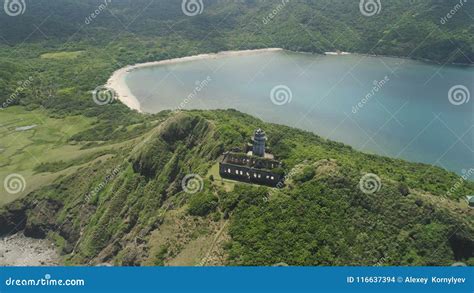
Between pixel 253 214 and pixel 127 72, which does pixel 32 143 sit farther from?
pixel 127 72

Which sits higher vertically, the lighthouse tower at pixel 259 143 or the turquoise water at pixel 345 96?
the turquoise water at pixel 345 96

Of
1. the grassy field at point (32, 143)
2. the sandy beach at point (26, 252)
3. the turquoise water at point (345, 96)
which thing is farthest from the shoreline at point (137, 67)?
the sandy beach at point (26, 252)

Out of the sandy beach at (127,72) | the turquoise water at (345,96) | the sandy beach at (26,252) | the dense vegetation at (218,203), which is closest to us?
the dense vegetation at (218,203)

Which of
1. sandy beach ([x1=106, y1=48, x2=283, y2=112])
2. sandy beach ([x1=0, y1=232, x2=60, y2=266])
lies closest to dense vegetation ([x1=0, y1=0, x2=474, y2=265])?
sandy beach ([x1=0, y1=232, x2=60, y2=266])

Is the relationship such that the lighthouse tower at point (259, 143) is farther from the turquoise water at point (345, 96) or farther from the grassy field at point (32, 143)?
the turquoise water at point (345, 96)

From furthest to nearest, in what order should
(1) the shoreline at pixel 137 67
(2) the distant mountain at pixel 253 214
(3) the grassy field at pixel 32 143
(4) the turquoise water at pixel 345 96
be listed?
(1) the shoreline at pixel 137 67
(4) the turquoise water at pixel 345 96
(3) the grassy field at pixel 32 143
(2) the distant mountain at pixel 253 214

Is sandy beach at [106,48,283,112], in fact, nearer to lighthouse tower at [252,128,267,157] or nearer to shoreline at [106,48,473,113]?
shoreline at [106,48,473,113]

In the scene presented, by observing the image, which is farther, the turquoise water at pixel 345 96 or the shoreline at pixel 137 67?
the shoreline at pixel 137 67

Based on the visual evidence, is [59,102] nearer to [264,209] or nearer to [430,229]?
[264,209]
